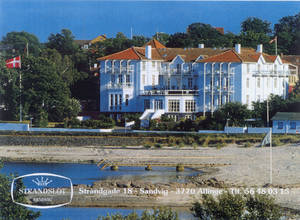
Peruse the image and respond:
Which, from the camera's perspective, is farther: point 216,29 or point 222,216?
point 216,29

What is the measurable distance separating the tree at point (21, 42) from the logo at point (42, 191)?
1641cm

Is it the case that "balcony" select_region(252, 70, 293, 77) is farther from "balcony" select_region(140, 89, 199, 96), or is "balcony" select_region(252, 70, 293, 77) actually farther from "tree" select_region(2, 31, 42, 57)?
"tree" select_region(2, 31, 42, 57)

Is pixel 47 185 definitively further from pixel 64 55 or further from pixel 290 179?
pixel 64 55

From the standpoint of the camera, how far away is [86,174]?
31172mm

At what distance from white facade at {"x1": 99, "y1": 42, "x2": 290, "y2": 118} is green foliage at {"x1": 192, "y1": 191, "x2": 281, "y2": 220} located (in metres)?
17.1

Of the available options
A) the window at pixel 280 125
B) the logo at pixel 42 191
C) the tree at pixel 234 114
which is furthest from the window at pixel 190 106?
the logo at pixel 42 191

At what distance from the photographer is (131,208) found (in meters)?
25.8

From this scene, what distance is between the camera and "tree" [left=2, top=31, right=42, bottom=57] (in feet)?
142

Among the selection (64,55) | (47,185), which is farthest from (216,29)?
(47,185)

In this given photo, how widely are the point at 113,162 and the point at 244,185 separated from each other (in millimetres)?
8172

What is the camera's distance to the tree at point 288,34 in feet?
126

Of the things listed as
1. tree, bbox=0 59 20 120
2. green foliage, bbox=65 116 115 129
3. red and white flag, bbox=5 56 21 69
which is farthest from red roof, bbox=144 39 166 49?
red and white flag, bbox=5 56 21 69

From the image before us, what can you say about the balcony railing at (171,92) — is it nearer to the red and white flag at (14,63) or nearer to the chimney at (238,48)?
the chimney at (238,48)

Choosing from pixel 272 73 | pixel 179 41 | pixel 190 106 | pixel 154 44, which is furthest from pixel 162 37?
pixel 272 73
